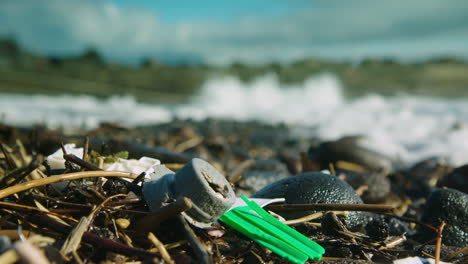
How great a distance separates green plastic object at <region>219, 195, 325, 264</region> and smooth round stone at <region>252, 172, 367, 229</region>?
1.68 ft

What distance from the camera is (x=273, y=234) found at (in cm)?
187

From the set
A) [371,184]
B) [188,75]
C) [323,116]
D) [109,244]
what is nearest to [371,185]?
[371,184]

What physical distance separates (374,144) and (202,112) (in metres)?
7.21

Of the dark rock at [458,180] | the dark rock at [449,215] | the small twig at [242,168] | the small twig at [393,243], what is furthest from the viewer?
the small twig at [242,168]

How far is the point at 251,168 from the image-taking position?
4.66m

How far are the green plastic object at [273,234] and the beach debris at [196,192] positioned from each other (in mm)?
147

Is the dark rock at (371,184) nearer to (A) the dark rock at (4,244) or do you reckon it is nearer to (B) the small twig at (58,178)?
(B) the small twig at (58,178)

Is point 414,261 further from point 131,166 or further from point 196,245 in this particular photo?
point 131,166

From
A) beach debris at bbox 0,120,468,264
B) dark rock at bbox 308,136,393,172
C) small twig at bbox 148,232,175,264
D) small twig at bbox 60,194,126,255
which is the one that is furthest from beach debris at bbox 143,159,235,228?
dark rock at bbox 308,136,393,172

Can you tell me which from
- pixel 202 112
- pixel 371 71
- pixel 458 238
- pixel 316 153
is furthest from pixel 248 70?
pixel 458 238

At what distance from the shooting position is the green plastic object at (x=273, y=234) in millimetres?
1793

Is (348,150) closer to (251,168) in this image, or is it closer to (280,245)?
(251,168)

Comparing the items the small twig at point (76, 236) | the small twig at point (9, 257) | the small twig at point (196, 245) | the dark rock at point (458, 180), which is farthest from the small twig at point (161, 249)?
the dark rock at point (458, 180)

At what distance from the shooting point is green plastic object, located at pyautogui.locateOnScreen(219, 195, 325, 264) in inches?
70.6
